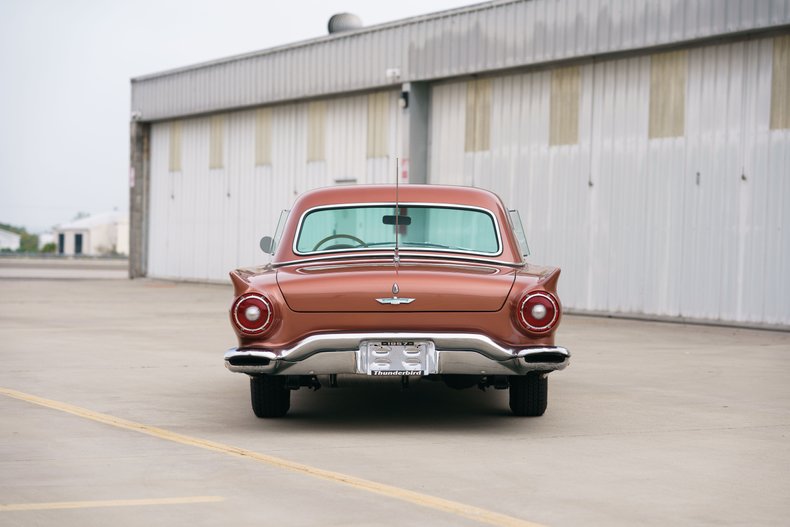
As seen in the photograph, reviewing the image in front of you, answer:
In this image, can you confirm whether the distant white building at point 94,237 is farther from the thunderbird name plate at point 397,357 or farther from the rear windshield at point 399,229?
the thunderbird name plate at point 397,357

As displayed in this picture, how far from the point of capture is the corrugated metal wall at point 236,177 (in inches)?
989

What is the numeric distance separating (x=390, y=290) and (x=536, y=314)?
84 centimetres

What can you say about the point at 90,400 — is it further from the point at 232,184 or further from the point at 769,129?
the point at 232,184

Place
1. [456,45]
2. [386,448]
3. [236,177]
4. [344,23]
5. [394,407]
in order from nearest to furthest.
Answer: [386,448]
[394,407]
[456,45]
[344,23]
[236,177]

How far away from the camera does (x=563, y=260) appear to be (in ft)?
65.3

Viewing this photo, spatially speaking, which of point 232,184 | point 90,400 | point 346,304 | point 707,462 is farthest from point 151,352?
point 232,184

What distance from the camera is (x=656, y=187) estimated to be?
713 inches

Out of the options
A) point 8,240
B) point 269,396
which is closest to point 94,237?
point 8,240

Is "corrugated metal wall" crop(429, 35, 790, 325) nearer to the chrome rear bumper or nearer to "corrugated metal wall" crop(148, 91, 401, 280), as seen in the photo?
"corrugated metal wall" crop(148, 91, 401, 280)

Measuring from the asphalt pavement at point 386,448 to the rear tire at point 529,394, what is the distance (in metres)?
0.08

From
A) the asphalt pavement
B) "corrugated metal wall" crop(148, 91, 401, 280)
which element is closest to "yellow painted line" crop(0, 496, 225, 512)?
the asphalt pavement

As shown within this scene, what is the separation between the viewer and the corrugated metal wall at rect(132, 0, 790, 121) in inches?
682

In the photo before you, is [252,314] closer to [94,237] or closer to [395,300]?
[395,300]

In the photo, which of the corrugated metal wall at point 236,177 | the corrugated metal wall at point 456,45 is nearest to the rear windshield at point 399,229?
the corrugated metal wall at point 456,45
